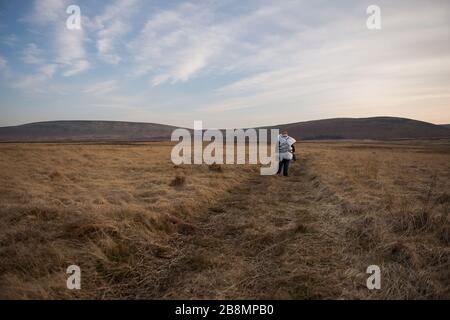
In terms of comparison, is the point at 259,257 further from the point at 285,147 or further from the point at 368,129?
the point at 368,129

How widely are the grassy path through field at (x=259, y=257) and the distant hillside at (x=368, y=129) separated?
139672 mm

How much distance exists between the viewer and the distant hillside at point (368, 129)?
138m

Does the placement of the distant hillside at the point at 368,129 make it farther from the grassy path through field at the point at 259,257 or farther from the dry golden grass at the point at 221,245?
the grassy path through field at the point at 259,257

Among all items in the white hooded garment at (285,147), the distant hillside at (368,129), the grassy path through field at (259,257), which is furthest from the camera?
the distant hillside at (368,129)

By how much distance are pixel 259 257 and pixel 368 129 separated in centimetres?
16511

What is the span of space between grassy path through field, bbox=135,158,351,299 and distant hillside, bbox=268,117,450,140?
458ft

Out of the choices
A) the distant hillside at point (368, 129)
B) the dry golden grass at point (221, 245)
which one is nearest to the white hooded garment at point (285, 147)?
the dry golden grass at point (221, 245)

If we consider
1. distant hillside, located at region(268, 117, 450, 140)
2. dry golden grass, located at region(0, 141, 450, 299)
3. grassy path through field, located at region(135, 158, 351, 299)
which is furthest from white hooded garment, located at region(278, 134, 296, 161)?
distant hillside, located at region(268, 117, 450, 140)

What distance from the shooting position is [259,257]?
16.7 feet

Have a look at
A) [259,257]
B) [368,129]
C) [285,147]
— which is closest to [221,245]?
[259,257]

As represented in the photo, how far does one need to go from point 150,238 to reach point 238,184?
295 inches
